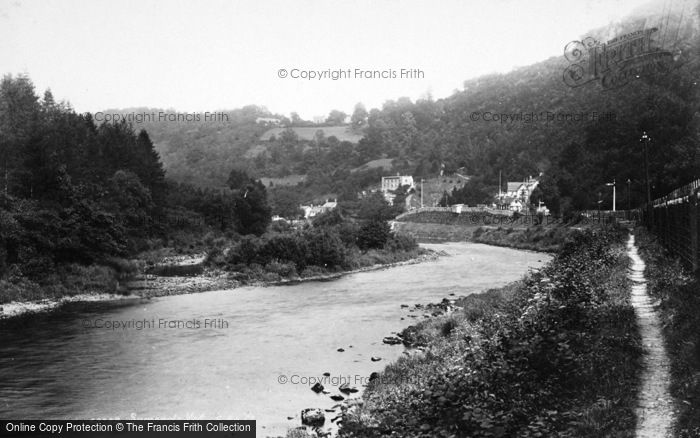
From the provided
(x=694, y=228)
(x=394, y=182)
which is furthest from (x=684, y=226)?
(x=394, y=182)

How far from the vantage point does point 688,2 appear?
98.0 metres

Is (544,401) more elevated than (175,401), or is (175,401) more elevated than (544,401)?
(544,401)

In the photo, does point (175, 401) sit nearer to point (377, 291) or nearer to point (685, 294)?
point (685, 294)

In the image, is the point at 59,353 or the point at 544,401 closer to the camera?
the point at 544,401

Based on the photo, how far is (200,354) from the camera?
23562mm

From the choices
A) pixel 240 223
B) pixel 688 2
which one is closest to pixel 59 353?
pixel 240 223

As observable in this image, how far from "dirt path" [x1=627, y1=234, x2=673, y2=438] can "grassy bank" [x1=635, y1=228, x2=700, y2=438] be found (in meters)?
0.16

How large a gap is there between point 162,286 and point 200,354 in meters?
21.7

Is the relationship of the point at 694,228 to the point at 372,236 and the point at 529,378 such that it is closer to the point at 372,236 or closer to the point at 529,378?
the point at 529,378

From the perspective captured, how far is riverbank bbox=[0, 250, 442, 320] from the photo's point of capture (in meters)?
34.3

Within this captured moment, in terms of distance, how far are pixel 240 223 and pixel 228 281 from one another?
44.5 meters

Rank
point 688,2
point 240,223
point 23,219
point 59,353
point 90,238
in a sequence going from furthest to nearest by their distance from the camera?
point 688,2
point 240,223
point 90,238
point 23,219
point 59,353

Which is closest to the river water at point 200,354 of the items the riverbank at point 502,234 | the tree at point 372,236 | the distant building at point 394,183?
the tree at point 372,236

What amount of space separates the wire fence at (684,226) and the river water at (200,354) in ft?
37.7
